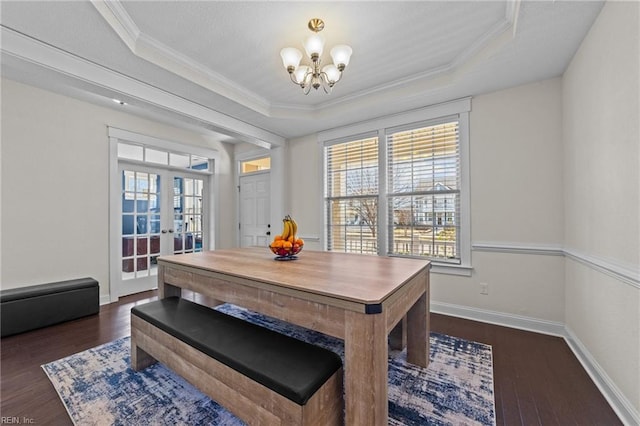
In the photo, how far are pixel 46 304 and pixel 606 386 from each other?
4952 millimetres

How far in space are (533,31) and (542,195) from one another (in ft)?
4.95

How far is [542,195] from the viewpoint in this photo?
2.62 m

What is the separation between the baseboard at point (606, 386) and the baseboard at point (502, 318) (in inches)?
9.0

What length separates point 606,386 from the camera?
5.59 feet

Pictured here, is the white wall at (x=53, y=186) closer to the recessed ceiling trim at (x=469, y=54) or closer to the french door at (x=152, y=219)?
the french door at (x=152, y=219)

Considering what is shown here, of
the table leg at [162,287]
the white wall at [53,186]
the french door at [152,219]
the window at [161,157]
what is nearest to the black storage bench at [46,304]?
the white wall at [53,186]

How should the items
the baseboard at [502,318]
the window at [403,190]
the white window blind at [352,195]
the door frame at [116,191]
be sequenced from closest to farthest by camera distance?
the baseboard at [502,318] → the window at [403,190] → the door frame at [116,191] → the white window blind at [352,195]

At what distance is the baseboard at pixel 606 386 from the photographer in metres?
1.46

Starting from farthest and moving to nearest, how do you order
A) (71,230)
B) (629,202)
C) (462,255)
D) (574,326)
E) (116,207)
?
(116,207) < (71,230) < (462,255) < (574,326) < (629,202)

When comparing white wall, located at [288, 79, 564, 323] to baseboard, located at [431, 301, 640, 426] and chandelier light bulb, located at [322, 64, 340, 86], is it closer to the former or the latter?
baseboard, located at [431, 301, 640, 426]

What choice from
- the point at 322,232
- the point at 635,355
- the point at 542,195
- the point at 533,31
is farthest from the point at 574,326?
the point at 322,232

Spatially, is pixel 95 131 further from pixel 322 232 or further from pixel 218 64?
pixel 322 232

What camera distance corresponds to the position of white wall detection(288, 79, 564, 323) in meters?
2.58

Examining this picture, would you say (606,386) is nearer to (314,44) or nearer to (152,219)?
(314,44)
